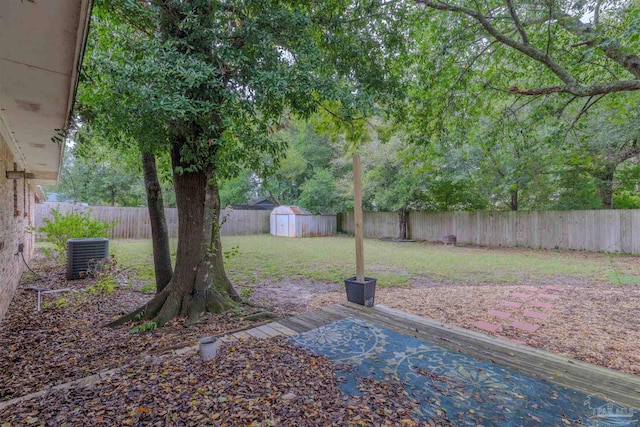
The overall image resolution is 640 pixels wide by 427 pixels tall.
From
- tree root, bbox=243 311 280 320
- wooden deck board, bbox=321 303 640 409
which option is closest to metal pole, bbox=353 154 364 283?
wooden deck board, bbox=321 303 640 409

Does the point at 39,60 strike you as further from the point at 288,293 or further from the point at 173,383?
the point at 288,293

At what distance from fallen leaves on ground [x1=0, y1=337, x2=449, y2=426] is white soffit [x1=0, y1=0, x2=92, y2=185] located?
2093mm

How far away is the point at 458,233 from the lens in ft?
39.5

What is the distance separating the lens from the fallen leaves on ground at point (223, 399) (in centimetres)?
171

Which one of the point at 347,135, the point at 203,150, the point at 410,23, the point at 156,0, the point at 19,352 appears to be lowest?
the point at 19,352

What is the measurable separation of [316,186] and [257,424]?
48.2 ft

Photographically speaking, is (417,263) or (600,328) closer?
(600,328)

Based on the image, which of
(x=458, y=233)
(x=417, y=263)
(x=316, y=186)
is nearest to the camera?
(x=417, y=263)

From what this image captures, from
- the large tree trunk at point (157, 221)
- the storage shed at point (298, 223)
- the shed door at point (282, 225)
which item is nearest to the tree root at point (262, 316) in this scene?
the large tree trunk at point (157, 221)

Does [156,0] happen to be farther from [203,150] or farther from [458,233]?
[458,233]

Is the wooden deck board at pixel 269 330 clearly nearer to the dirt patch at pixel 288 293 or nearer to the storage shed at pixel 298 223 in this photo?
the dirt patch at pixel 288 293

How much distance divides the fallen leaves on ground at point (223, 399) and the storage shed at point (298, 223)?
13018 mm

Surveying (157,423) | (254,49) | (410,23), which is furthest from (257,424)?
(410,23)

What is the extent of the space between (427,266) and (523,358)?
484cm
